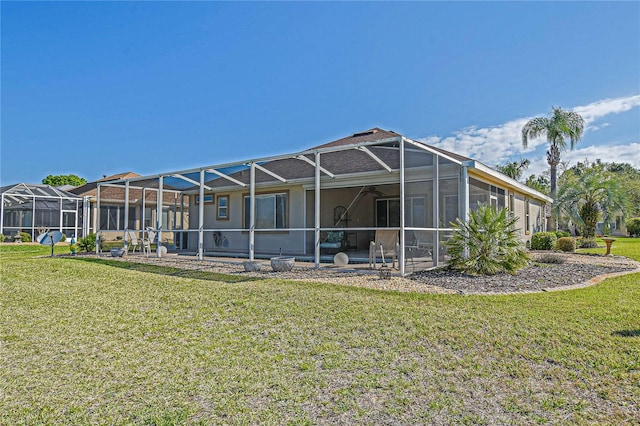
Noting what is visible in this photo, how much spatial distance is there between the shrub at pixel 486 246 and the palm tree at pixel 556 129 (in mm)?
24279

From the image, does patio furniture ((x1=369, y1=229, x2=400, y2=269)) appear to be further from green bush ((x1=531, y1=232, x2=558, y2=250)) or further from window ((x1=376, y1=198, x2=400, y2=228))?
green bush ((x1=531, y1=232, x2=558, y2=250))

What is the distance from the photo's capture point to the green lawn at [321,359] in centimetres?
274

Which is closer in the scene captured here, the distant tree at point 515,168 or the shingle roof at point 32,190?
the shingle roof at point 32,190

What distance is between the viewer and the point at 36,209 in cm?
2516

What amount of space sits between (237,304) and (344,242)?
25.7 ft

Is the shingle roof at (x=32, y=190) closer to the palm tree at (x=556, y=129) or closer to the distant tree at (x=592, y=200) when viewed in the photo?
the distant tree at (x=592, y=200)

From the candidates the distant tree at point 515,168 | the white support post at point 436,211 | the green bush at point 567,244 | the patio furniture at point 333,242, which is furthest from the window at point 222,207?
the distant tree at point 515,168

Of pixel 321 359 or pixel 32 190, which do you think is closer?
pixel 321 359

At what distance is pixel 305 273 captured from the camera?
356 inches

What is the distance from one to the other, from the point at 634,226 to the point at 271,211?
32.7m

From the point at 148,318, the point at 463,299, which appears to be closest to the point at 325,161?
the point at 463,299

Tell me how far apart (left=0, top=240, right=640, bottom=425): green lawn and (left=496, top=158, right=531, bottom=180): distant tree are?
44145 mm

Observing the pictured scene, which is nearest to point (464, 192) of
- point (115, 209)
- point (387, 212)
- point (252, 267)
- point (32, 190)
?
point (387, 212)

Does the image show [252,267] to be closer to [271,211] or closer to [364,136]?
[271,211]
